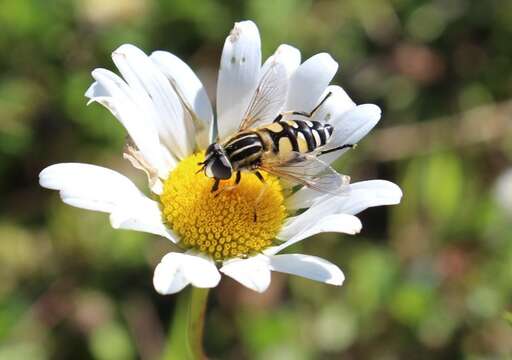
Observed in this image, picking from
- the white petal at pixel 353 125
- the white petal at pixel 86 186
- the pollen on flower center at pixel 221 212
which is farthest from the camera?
the white petal at pixel 353 125

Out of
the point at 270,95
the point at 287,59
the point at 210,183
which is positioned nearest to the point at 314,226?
the point at 210,183

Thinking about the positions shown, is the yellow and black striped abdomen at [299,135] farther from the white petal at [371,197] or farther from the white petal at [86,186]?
the white petal at [86,186]

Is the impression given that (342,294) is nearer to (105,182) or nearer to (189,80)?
(189,80)

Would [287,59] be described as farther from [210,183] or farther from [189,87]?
[210,183]

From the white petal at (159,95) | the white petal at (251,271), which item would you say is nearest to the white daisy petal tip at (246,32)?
the white petal at (159,95)

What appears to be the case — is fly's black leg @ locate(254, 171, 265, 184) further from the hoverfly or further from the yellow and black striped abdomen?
the yellow and black striped abdomen

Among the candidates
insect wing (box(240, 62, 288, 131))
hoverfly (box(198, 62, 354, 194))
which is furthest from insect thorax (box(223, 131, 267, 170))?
A: insect wing (box(240, 62, 288, 131))

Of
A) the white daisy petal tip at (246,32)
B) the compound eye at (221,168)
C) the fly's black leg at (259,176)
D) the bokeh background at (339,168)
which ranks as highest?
the white daisy petal tip at (246,32)

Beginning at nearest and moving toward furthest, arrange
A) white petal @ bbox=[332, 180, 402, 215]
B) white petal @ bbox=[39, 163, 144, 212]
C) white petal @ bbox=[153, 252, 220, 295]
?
1. white petal @ bbox=[153, 252, 220, 295]
2. white petal @ bbox=[39, 163, 144, 212]
3. white petal @ bbox=[332, 180, 402, 215]
